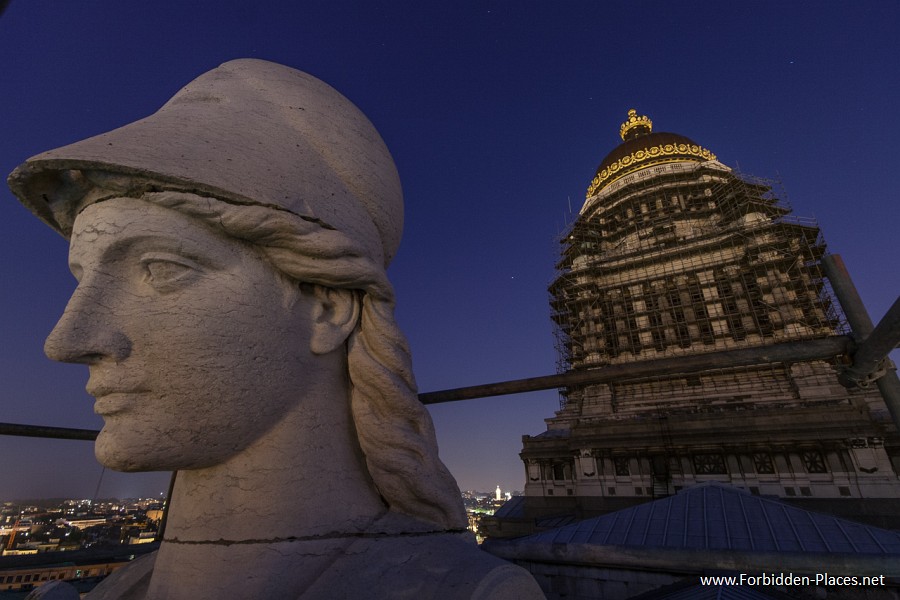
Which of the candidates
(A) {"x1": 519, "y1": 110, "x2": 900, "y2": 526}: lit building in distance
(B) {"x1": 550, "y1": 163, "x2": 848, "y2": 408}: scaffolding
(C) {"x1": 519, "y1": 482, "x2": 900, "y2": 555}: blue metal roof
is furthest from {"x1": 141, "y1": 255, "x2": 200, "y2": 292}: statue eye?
(B) {"x1": 550, "y1": 163, "x2": 848, "y2": 408}: scaffolding

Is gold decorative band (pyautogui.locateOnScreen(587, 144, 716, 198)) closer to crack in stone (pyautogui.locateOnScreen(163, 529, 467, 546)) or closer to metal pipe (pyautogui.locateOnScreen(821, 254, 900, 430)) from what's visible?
metal pipe (pyautogui.locateOnScreen(821, 254, 900, 430))

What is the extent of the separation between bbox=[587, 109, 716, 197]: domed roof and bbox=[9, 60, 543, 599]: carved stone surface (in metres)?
36.1

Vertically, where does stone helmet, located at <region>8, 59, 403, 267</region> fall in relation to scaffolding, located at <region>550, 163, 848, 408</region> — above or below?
below

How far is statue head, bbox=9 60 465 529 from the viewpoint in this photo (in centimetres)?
126

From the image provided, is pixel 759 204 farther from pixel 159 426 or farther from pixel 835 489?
pixel 159 426

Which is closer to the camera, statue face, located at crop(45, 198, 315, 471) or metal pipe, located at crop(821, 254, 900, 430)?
statue face, located at crop(45, 198, 315, 471)

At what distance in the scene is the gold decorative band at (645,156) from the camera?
3167cm

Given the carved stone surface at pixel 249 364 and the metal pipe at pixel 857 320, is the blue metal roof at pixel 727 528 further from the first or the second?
the carved stone surface at pixel 249 364

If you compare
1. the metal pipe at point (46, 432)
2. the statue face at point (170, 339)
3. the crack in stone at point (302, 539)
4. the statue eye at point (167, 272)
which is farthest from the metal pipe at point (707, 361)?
the metal pipe at point (46, 432)

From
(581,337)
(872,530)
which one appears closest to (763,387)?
(581,337)

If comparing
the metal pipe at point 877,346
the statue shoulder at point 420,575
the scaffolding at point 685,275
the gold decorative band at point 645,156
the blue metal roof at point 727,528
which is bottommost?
the blue metal roof at point 727,528

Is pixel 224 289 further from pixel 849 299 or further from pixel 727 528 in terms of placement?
pixel 727 528

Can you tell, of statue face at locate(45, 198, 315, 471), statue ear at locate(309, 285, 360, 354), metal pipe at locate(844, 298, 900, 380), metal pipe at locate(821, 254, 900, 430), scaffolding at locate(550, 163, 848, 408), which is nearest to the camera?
statue face at locate(45, 198, 315, 471)

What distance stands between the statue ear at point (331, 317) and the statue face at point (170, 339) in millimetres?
122
